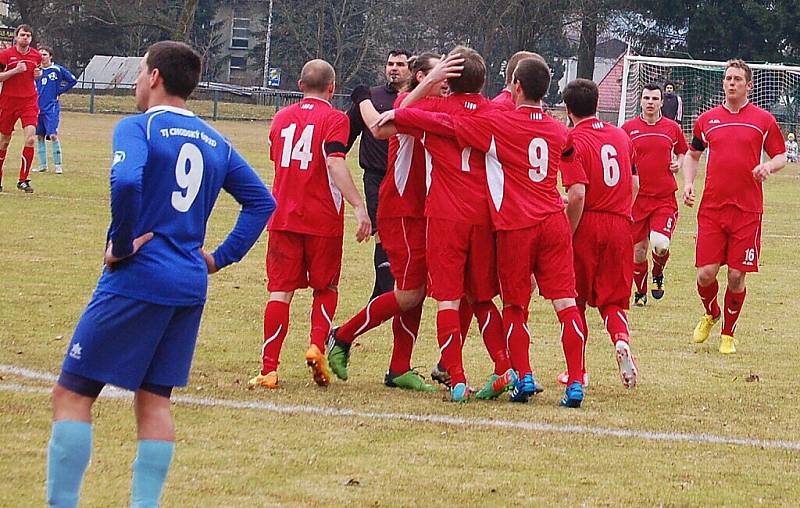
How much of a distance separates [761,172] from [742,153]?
0.36 metres

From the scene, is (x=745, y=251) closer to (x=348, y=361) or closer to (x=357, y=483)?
(x=348, y=361)

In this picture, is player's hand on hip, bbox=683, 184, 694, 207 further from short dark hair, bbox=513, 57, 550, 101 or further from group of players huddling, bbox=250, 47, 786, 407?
short dark hair, bbox=513, 57, 550, 101

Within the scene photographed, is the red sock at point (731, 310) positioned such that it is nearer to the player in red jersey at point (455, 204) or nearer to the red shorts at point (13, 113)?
the player in red jersey at point (455, 204)

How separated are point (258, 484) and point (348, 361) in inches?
110

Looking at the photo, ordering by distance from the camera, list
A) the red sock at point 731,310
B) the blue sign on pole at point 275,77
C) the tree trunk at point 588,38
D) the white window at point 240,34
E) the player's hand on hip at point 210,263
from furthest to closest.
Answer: the white window at point 240,34, the blue sign on pole at point 275,77, the tree trunk at point 588,38, the red sock at point 731,310, the player's hand on hip at point 210,263

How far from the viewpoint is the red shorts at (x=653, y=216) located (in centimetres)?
1198

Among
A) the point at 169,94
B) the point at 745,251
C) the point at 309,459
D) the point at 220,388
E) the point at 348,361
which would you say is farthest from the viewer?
the point at 745,251

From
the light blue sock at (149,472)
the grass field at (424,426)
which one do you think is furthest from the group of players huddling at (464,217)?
the light blue sock at (149,472)

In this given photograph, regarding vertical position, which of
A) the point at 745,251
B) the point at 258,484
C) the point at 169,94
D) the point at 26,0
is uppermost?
the point at 26,0

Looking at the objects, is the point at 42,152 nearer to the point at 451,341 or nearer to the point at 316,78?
the point at 316,78

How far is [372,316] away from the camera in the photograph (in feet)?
25.4

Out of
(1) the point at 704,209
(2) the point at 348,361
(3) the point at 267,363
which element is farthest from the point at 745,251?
(3) the point at 267,363

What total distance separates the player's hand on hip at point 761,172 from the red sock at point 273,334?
3.83 metres

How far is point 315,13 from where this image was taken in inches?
2591
